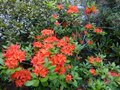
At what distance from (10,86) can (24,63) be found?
0.73 metres

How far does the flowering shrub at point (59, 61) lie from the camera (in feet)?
8.79

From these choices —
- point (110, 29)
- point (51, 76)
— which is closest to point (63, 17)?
point (110, 29)

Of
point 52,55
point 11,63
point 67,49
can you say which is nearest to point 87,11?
point 67,49

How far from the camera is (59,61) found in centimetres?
277

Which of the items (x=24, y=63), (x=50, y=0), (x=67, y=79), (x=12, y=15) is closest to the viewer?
(x=67, y=79)

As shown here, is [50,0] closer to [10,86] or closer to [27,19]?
[27,19]

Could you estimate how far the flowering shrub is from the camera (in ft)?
8.79

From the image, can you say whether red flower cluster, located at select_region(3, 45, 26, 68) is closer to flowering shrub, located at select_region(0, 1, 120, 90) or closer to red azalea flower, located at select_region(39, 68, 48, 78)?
flowering shrub, located at select_region(0, 1, 120, 90)

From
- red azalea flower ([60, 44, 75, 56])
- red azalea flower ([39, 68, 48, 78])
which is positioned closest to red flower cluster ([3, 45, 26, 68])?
red azalea flower ([39, 68, 48, 78])

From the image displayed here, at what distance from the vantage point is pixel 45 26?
3877 mm

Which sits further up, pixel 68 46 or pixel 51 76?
pixel 68 46

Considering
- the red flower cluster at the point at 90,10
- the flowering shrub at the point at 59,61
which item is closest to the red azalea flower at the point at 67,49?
the flowering shrub at the point at 59,61

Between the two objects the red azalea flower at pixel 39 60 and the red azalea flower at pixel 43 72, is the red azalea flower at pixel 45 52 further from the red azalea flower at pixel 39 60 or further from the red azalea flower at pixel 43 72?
the red azalea flower at pixel 43 72

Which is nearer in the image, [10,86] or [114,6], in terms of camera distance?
[10,86]
